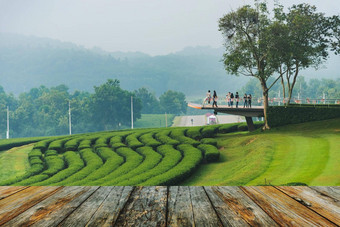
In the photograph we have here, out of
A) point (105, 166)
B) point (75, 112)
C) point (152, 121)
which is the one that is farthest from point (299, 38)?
point (152, 121)

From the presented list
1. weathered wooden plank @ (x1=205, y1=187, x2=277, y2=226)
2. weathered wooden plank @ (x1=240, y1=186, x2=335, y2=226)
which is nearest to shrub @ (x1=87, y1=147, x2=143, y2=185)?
weathered wooden plank @ (x1=205, y1=187, x2=277, y2=226)

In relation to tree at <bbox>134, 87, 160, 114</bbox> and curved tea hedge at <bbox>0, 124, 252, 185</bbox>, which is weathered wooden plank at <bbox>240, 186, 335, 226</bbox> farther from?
tree at <bbox>134, 87, 160, 114</bbox>

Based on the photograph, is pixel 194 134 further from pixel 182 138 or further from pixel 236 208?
pixel 236 208

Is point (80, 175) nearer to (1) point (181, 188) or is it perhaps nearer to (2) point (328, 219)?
(1) point (181, 188)

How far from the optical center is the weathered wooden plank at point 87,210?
95.0 inches

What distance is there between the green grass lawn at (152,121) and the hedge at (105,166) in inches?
3237

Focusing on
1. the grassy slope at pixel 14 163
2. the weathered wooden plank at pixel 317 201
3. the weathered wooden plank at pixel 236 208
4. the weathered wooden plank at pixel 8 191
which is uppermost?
the weathered wooden plank at pixel 236 208

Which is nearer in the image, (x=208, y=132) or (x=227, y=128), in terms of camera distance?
(x=208, y=132)

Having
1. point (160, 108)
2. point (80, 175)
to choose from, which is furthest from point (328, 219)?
point (160, 108)

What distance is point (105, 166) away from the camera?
21531mm

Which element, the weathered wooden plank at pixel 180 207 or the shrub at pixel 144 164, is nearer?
the weathered wooden plank at pixel 180 207

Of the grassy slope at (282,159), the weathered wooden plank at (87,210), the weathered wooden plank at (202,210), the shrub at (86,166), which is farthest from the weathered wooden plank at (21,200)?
the shrub at (86,166)

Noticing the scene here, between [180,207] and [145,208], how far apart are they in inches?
11.2

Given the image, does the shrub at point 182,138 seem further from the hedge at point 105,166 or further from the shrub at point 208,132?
the hedge at point 105,166
